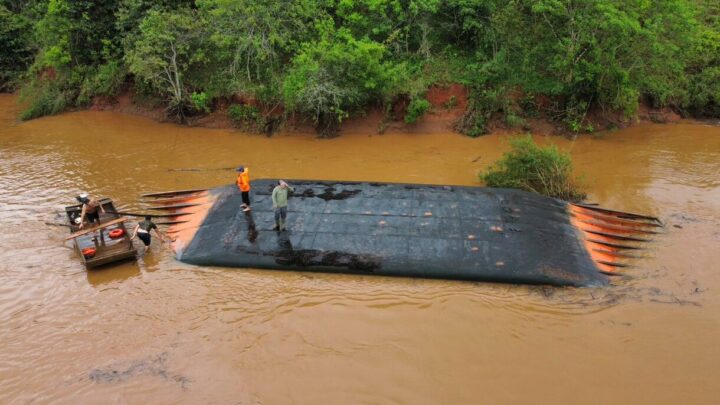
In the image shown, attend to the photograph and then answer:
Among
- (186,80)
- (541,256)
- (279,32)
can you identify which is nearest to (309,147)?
(279,32)

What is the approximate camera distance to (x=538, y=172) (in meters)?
11.5

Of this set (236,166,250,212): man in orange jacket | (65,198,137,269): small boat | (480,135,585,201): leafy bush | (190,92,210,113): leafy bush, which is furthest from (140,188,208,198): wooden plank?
(480,135,585,201): leafy bush

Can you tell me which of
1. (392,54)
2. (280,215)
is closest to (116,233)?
(280,215)

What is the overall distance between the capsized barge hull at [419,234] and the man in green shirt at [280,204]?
19cm

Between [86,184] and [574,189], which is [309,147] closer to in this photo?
[86,184]

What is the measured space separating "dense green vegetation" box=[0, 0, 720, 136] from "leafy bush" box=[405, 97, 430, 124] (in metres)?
0.04

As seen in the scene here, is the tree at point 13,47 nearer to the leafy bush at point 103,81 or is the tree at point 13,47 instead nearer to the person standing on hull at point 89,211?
the leafy bush at point 103,81

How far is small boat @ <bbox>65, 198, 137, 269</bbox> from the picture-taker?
9.45 meters

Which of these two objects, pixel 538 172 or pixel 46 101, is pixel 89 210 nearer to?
pixel 538 172

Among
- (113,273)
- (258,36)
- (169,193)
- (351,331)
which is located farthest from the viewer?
(258,36)

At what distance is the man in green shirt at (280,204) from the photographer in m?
9.58

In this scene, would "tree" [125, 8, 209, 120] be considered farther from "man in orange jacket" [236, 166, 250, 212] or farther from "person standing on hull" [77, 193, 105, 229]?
"man in orange jacket" [236, 166, 250, 212]

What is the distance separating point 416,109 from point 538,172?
5561 millimetres

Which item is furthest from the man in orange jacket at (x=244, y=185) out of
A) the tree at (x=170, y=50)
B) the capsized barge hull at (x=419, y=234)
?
the tree at (x=170, y=50)
